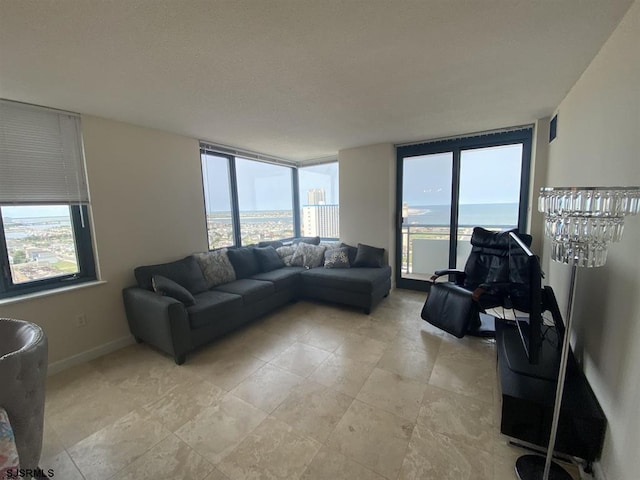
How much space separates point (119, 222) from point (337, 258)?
8.88 ft

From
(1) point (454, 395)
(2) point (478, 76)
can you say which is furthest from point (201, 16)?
(1) point (454, 395)

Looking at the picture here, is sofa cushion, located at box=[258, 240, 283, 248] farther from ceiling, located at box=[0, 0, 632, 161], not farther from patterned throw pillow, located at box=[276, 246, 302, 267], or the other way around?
ceiling, located at box=[0, 0, 632, 161]

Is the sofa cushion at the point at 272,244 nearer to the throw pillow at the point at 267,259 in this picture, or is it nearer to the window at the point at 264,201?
the window at the point at 264,201

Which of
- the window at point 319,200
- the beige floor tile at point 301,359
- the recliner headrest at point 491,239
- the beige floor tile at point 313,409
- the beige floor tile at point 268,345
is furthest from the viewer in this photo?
the window at point 319,200

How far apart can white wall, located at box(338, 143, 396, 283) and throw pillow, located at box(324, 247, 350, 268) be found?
44cm


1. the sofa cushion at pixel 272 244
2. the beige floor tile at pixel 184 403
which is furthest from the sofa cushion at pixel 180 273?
the sofa cushion at pixel 272 244

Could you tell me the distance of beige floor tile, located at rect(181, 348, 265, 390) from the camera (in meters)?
2.12

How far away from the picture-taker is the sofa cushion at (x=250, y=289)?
9.77ft

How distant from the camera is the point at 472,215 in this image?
12.1 ft

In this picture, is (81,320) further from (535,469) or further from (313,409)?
(535,469)

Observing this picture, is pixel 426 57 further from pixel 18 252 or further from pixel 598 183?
pixel 18 252

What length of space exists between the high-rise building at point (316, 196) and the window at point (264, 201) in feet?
1.22

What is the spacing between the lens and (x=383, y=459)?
4.67 feet

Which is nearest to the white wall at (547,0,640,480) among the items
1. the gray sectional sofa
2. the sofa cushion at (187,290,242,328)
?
the gray sectional sofa
